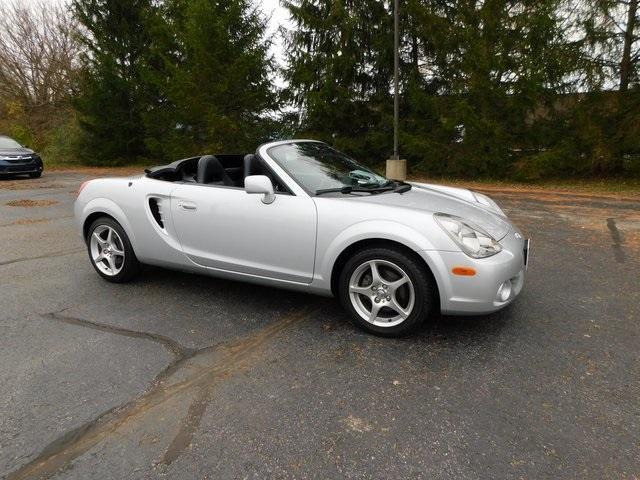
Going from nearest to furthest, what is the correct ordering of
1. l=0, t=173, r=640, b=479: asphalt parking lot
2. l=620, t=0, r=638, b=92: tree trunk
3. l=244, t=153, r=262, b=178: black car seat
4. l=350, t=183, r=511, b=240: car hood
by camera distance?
l=0, t=173, r=640, b=479: asphalt parking lot → l=350, t=183, r=511, b=240: car hood → l=244, t=153, r=262, b=178: black car seat → l=620, t=0, r=638, b=92: tree trunk

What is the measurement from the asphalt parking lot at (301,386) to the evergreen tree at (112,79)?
1940 centimetres

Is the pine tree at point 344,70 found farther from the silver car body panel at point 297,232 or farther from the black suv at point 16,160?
the silver car body panel at point 297,232

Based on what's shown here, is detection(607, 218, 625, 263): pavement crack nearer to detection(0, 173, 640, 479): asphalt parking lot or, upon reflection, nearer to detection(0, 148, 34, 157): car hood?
detection(0, 173, 640, 479): asphalt parking lot

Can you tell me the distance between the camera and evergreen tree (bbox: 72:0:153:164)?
21078 millimetres

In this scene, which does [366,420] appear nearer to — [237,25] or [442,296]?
[442,296]

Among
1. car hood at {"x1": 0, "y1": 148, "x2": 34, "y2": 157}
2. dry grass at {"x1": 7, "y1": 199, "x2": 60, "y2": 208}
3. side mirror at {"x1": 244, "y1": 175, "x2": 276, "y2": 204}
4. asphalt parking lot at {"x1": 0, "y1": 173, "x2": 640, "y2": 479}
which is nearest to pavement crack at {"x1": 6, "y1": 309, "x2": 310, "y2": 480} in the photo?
asphalt parking lot at {"x1": 0, "y1": 173, "x2": 640, "y2": 479}

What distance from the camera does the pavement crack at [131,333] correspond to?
2.99 metres

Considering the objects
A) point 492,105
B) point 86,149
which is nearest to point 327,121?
point 492,105

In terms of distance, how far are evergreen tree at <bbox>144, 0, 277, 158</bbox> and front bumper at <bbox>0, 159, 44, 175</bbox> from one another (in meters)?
5.25

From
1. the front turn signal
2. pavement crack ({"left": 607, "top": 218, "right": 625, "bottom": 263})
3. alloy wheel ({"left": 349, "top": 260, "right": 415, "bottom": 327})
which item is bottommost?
pavement crack ({"left": 607, "top": 218, "right": 625, "bottom": 263})

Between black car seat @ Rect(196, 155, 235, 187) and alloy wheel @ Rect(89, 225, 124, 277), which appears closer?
black car seat @ Rect(196, 155, 235, 187)

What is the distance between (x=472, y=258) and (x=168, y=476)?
82.2 inches

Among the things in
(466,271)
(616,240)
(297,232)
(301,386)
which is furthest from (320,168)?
(616,240)

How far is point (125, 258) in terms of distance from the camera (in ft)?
13.8
